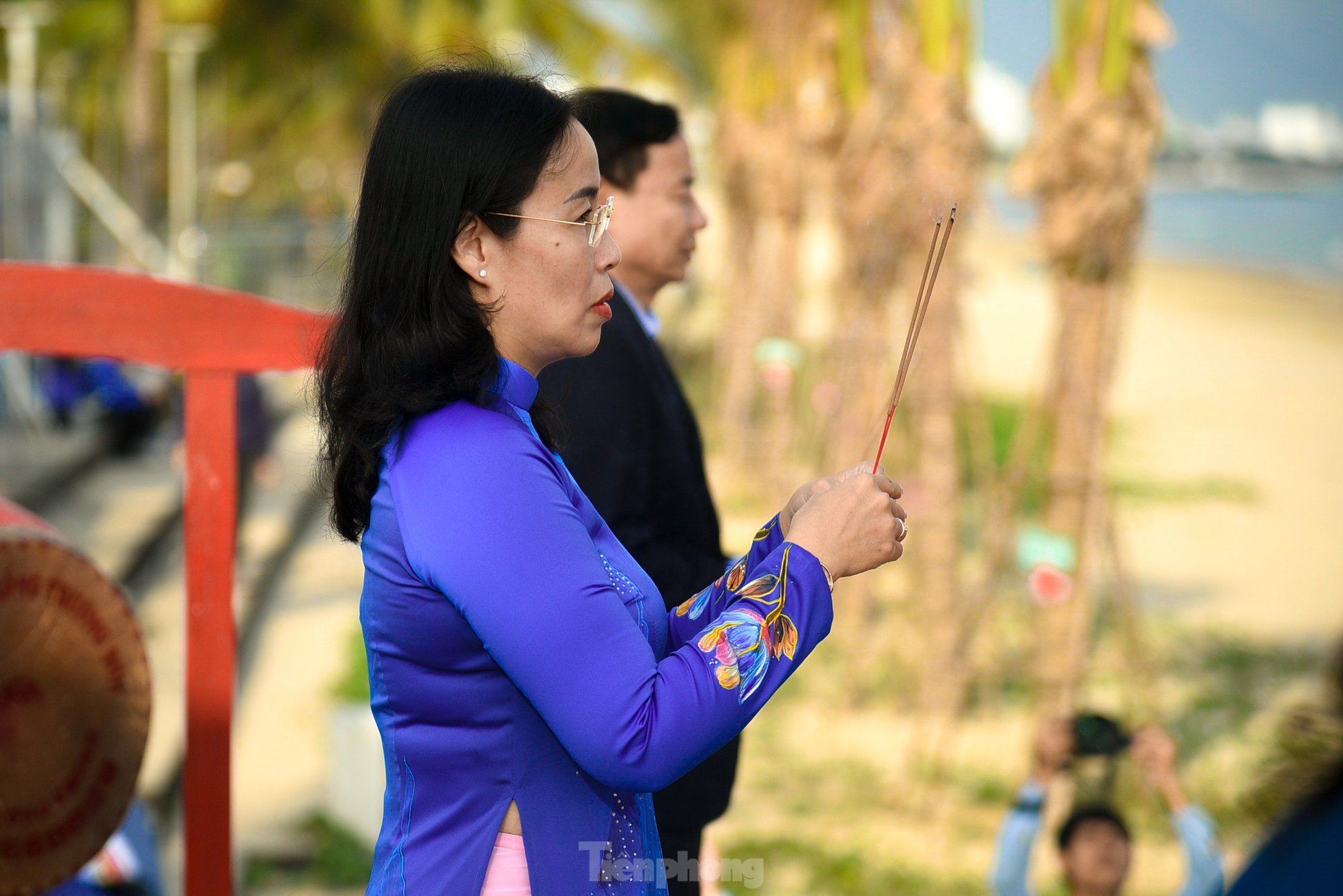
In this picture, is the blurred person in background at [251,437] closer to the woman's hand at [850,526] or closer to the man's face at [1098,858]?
the man's face at [1098,858]

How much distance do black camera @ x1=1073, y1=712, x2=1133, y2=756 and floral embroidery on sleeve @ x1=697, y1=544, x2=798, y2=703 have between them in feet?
5.84

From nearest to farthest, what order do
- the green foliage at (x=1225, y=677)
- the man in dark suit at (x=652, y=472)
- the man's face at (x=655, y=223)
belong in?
the man in dark suit at (x=652, y=472), the man's face at (x=655, y=223), the green foliage at (x=1225, y=677)

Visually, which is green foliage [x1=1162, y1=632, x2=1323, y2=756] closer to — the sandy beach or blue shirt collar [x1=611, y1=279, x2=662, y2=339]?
the sandy beach

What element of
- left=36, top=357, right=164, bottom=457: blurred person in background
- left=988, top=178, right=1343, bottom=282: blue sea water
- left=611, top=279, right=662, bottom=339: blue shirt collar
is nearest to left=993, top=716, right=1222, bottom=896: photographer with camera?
left=611, top=279, right=662, bottom=339: blue shirt collar

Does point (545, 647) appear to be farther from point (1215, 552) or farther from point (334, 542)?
point (1215, 552)

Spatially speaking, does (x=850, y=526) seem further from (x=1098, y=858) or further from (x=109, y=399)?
(x=109, y=399)

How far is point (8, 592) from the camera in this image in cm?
187

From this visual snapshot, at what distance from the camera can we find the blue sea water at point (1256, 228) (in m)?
41.4

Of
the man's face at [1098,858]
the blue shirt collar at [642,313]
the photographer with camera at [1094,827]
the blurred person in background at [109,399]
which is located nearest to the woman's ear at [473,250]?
the blue shirt collar at [642,313]

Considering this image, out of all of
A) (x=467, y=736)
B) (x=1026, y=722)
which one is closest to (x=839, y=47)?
(x=1026, y=722)

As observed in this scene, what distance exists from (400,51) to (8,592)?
1559cm

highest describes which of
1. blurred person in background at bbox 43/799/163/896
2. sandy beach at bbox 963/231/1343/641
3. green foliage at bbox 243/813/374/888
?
blurred person in background at bbox 43/799/163/896

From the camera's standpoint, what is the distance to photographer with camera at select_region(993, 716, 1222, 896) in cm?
275

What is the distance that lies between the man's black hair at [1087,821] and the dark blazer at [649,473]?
1228 mm
